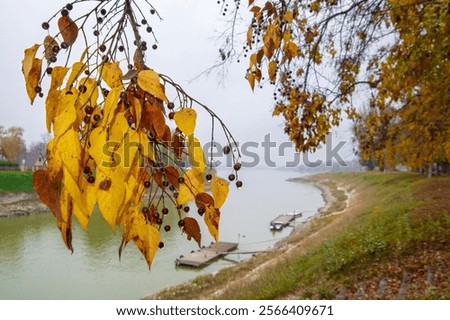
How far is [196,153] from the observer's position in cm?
78

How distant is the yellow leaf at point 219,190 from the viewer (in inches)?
34.5

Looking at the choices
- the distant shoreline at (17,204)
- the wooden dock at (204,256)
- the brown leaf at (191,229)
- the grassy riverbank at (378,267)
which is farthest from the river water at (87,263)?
the brown leaf at (191,229)

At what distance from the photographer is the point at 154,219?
896 millimetres

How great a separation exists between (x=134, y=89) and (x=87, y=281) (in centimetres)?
1129

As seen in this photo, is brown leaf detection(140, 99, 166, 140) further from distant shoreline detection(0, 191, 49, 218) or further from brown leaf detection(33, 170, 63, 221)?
distant shoreline detection(0, 191, 49, 218)

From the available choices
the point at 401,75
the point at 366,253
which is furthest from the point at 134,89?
the point at 366,253

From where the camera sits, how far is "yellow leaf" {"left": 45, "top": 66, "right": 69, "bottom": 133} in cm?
73

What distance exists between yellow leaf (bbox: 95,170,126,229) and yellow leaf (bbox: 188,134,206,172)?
0.18 m

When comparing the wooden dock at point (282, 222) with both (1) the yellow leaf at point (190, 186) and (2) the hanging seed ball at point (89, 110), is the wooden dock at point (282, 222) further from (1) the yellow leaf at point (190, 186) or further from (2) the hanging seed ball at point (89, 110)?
(2) the hanging seed ball at point (89, 110)

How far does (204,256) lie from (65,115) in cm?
1375

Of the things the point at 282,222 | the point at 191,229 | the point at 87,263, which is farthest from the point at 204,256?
the point at 191,229

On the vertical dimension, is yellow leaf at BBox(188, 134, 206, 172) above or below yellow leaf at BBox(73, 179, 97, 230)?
above

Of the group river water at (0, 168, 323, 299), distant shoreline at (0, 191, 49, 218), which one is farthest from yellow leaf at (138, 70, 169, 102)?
distant shoreline at (0, 191, 49, 218)

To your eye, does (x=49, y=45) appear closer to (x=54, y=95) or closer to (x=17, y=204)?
(x=54, y=95)
